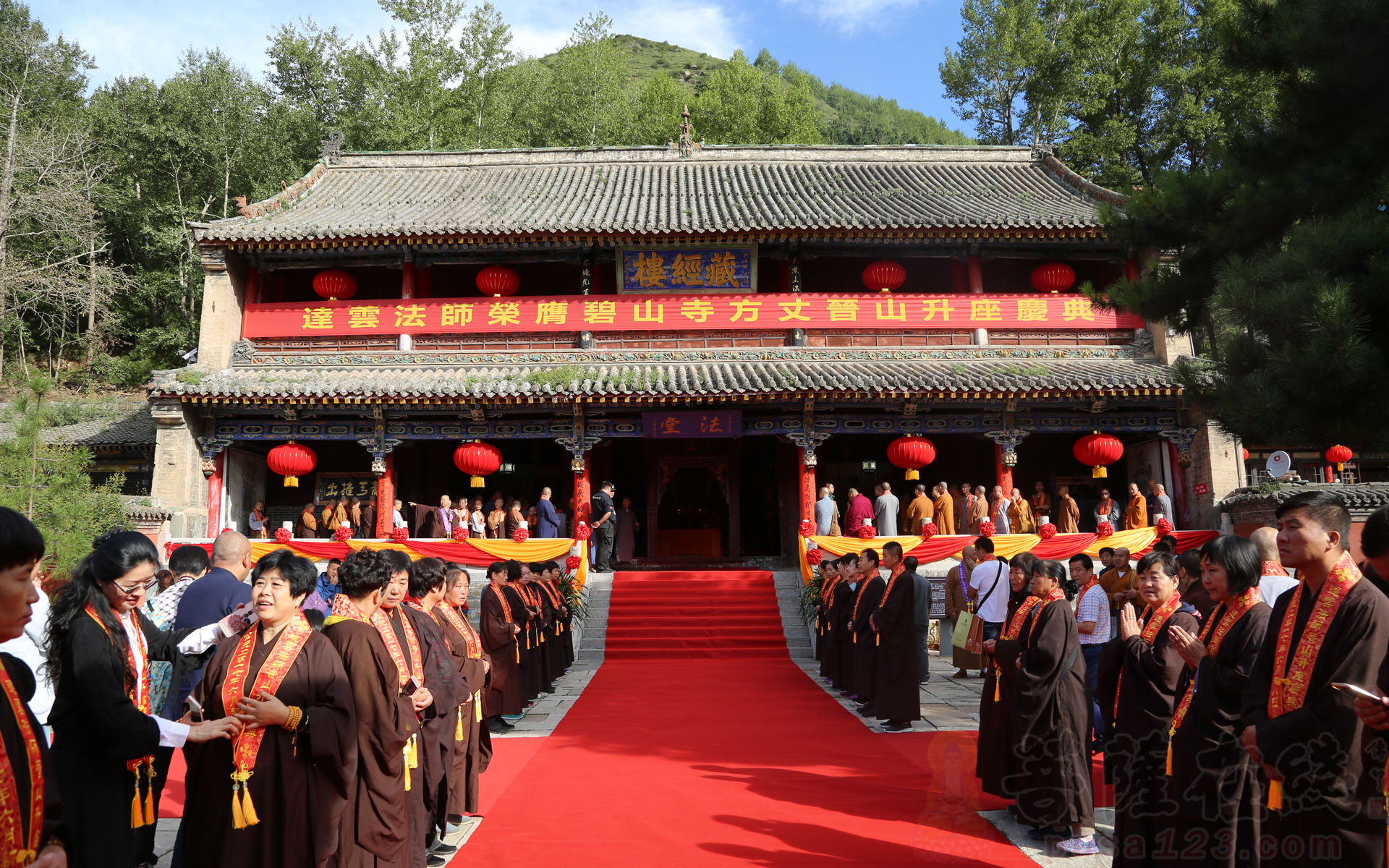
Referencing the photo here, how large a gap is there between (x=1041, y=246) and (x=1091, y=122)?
13.7 m

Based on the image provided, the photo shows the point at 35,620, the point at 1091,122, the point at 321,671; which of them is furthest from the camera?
the point at 1091,122

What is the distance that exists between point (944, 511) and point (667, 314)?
5.49m

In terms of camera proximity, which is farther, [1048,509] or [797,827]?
[1048,509]

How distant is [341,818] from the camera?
321 cm

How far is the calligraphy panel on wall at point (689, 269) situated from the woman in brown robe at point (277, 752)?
39.2 ft

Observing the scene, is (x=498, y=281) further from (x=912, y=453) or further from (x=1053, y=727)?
(x=1053, y=727)

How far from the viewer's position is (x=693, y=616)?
11.6 m

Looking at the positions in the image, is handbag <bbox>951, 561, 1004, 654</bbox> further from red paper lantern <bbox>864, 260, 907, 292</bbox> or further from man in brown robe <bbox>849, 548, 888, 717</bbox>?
red paper lantern <bbox>864, 260, 907, 292</bbox>

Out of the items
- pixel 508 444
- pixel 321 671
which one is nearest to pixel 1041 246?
pixel 508 444

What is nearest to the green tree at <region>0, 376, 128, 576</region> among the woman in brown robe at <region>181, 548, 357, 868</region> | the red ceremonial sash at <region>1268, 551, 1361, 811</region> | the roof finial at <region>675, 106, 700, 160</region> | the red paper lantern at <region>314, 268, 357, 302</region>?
the red paper lantern at <region>314, 268, 357, 302</region>

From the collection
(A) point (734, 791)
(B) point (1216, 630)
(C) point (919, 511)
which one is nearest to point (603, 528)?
(C) point (919, 511)

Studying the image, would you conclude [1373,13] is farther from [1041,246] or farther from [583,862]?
[1041,246]

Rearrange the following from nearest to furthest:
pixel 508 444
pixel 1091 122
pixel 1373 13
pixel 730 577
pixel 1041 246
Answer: pixel 1373 13
pixel 730 577
pixel 1041 246
pixel 508 444
pixel 1091 122

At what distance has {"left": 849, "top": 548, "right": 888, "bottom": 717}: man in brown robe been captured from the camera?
25.3 ft
